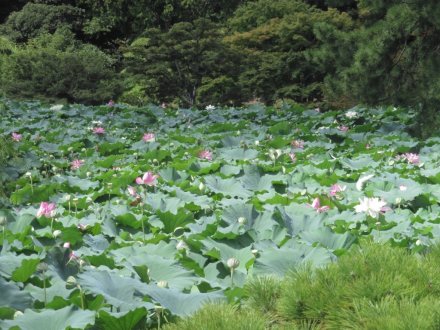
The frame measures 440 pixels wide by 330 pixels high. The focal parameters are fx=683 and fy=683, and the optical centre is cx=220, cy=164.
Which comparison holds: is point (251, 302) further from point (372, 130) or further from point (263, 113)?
point (263, 113)

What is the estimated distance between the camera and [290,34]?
547 inches

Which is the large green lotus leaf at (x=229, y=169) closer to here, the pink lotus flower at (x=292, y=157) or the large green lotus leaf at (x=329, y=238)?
the pink lotus flower at (x=292, y=157)

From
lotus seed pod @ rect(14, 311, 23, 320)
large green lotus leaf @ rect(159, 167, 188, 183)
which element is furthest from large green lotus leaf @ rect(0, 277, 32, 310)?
large green lotus leaf @ rect(159, 167, 188, 183)

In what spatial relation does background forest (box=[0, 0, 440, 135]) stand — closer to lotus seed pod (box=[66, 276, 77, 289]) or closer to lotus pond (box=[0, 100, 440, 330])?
lotus pond (box=[0, 100, 440, 330])

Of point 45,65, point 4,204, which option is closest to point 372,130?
point 4,204

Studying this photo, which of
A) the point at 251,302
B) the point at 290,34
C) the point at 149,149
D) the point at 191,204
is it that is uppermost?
the point at 251,302

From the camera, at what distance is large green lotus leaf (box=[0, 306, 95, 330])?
58.1 inches

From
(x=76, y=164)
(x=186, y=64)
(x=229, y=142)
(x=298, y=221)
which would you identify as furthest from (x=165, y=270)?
(x=186, y=64)

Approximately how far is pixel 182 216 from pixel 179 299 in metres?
0.93

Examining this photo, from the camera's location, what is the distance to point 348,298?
1.58 m

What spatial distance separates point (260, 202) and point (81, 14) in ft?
63.2

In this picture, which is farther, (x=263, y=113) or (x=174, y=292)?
(x=263, y=113)

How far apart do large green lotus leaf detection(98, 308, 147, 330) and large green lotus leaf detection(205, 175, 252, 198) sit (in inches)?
64.1

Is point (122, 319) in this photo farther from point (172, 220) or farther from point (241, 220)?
point (172, 220)
